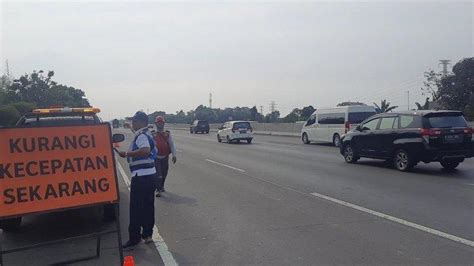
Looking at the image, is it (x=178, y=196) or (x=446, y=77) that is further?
(x=446, y=77)

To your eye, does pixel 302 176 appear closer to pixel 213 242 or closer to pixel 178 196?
pixel 178 196

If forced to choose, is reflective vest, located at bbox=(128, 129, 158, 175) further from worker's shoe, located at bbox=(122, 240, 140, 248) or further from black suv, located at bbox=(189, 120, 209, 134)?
black suv, located at bbox=(189, 120, 209, 134)

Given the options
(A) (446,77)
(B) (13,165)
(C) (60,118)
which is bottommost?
(B) (13,165)

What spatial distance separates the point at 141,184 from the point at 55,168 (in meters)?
1.33

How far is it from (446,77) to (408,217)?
39052 millimetres

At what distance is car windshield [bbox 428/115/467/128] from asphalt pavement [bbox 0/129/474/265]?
1310mm

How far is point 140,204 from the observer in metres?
6.75

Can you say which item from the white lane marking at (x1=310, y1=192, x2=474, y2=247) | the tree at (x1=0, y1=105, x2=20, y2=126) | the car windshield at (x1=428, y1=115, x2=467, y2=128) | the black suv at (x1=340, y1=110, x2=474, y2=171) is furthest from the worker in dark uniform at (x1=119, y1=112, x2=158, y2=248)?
the tree at (x1=0, y1=105, x2=20, y2=126)

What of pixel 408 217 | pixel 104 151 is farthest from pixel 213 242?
pixel 408 217

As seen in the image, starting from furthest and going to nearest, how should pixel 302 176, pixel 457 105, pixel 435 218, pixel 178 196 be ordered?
pixel 457 105, pixel 302 176, pixel 178 196, pixel 435 218

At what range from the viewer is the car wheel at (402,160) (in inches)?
528

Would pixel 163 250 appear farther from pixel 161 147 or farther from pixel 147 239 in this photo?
pixel 161 147

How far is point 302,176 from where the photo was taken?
44.0ft

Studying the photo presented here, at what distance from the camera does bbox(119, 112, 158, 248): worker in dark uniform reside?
22.1ft
